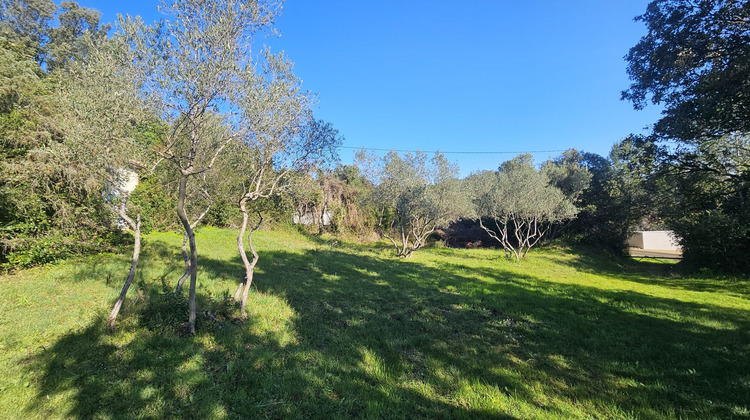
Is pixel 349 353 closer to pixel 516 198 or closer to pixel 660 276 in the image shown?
pixel 516 198

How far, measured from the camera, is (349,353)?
544cm

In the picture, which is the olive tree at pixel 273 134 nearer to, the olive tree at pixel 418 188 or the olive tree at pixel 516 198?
the olive tree at pixel 418 188

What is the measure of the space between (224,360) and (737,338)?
37.7 feet

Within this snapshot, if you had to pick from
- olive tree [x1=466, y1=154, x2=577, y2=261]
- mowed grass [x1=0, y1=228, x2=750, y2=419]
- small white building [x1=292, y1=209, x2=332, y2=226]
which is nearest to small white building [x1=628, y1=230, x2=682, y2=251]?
olive tree [x1=466, y1=154, x2=577, y2=261]

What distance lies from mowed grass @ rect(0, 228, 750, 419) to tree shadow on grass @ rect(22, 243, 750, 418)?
3cm

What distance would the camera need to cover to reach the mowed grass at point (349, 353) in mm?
3928

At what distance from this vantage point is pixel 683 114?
692cm

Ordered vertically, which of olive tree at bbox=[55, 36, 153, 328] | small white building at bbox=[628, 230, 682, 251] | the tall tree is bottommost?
small white building at bbox=[628, 230, 682, 251]

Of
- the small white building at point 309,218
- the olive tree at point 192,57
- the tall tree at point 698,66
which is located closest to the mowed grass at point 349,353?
the olive tree at point 192,57

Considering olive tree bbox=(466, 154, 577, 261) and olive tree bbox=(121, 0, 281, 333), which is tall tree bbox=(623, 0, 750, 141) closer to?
olive tree bbox=(121, 0, 281, 333)

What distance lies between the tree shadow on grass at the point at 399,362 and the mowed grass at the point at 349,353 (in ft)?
0.10

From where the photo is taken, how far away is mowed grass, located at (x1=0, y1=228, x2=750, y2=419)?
393cm

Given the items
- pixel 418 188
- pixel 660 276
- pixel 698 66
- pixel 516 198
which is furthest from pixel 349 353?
pixel 660 276

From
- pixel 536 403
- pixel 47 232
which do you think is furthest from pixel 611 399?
pixel 47 232
